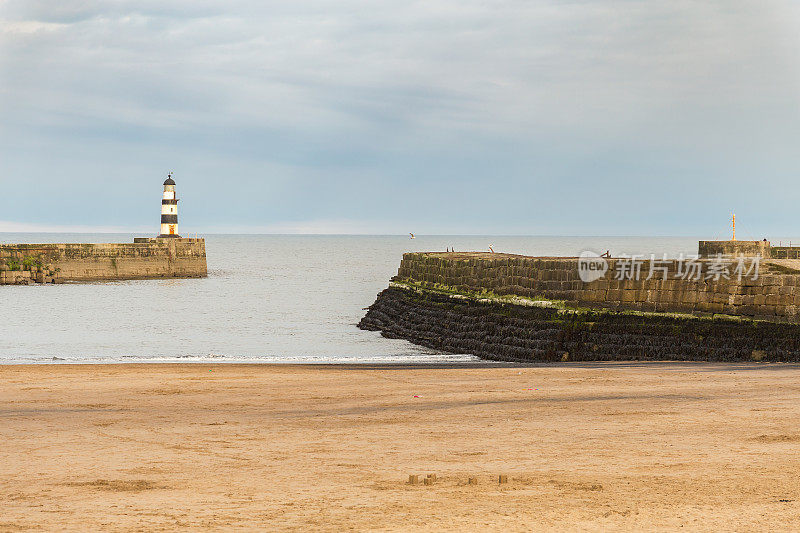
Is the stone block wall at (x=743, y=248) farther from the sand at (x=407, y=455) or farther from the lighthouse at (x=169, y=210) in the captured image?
the lighthouse at (x=169, y=210)

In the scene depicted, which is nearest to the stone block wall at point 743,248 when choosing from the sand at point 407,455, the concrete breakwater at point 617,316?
the concrete breakwater at point 617,316

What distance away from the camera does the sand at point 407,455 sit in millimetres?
5066

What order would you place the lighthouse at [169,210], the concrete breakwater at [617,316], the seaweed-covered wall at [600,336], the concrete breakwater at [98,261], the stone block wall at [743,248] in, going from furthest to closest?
1. the lighthouse at [169,210]
2. the concrete breakwater at [98,261]
3. the stone block wall at [743,248]
4. the concrete breakwater at [617,316]
5. the seaweed-covered wall at [600,336]

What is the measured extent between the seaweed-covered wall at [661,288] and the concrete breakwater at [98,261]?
131 feet

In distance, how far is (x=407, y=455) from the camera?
22.7ft

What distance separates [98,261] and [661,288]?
4598 cm

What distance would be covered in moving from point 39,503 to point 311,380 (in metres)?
8.14

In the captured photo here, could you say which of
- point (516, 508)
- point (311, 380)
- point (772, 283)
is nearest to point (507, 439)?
point (516, 508)

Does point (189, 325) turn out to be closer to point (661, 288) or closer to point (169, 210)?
point (661, 288)

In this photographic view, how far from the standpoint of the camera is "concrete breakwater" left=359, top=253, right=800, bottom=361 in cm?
1459

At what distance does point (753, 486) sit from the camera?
5.68 meters

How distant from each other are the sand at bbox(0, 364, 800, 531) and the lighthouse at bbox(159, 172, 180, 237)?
46401mm

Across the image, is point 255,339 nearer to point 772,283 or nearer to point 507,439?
point 772,283

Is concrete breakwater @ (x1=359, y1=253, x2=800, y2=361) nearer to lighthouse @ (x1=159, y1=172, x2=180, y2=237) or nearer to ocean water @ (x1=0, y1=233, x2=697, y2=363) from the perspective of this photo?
ocean water @ (x1=0, y1=233, x2=697, y2=363)
